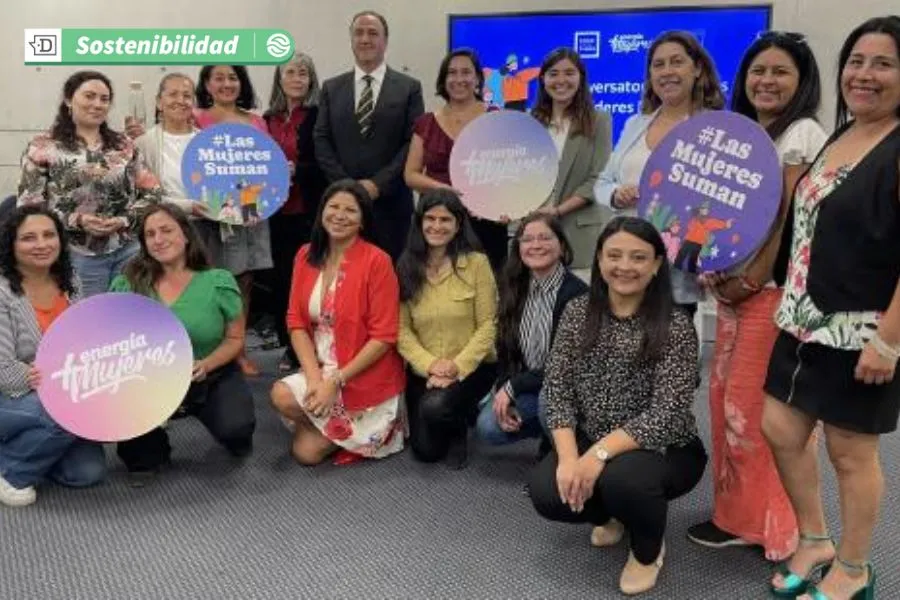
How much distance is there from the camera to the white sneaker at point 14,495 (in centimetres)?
267

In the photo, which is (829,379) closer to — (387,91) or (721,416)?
(721,416)

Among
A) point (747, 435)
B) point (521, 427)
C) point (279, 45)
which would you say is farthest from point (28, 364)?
point (747, 435)

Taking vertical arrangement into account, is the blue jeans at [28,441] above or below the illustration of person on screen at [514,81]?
below

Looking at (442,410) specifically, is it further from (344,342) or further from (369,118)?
(369,118)

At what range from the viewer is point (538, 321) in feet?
9.47

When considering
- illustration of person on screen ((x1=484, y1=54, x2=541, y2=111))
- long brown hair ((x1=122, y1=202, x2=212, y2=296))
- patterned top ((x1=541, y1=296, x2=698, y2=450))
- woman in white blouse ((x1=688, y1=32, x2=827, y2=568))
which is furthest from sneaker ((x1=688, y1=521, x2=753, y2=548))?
illustration of person on screen ((x1=484, y1=54, x2=541, y2=111))

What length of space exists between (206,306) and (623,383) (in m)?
1.48

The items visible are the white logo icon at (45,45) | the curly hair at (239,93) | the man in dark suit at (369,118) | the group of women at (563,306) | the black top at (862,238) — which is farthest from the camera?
the white logo icon at (45,45)

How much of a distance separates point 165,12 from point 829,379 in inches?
187

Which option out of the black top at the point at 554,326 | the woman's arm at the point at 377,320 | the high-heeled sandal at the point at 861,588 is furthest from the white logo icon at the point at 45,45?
the high-heeled sandal at the point at 861,588

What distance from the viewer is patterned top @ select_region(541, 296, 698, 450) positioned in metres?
2.23

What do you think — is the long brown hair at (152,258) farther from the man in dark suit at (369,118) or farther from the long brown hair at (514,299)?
the long brown hair at (514,299)

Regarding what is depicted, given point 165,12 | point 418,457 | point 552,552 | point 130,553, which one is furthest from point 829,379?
point 165,12

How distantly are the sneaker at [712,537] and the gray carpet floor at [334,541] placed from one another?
3cm
